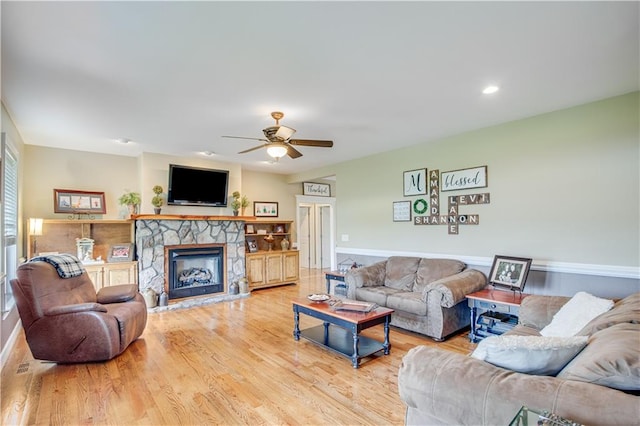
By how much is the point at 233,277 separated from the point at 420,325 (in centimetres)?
369

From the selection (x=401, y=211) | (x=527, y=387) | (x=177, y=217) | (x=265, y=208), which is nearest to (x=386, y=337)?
(x=527, y=387)

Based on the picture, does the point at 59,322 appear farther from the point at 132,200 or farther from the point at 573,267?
the point at 573,267

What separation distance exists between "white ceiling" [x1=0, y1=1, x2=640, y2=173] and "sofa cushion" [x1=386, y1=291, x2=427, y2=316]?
2.15 meters

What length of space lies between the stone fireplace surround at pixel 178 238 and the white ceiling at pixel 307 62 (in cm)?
182

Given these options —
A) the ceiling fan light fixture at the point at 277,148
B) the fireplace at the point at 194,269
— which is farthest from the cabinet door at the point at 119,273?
the ceiling fan light fixture at the point at 277,148

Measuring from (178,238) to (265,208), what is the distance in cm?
234

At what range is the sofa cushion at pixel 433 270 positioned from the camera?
4.25m

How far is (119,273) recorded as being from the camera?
5.02m

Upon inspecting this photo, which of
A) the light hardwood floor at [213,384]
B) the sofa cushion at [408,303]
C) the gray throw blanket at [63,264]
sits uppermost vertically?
the gray throw blanket at [63,264]

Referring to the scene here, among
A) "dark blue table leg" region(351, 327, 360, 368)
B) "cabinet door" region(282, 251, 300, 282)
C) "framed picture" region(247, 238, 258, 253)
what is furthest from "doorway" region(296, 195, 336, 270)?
"dark blue table leg" region(351, 327, 360, 368)

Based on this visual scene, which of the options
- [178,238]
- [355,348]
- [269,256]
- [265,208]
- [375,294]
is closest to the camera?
[355,348]

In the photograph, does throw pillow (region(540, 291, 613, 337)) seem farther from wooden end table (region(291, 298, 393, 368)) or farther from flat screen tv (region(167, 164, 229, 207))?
flat screen tv (region(167, 164, 229, 207))

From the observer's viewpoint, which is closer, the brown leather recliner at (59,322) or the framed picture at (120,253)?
the brown leather recliner at (59,322)

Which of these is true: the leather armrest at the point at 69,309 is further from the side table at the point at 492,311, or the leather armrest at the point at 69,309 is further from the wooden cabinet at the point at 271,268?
the side table at the point at 492,311
